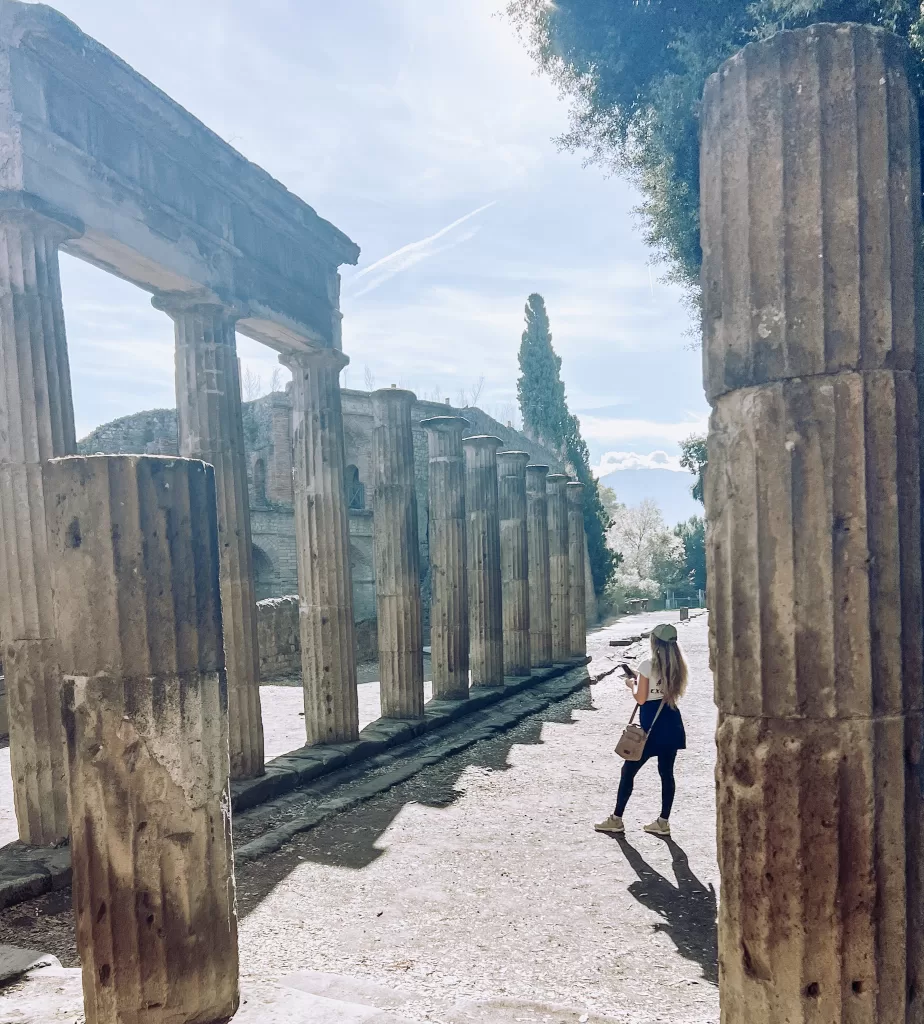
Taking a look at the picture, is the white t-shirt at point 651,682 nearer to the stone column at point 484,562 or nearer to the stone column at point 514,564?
the stone column at point 484,562

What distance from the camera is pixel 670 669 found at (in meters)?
5.90

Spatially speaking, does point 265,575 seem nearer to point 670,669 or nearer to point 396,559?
point 396,559

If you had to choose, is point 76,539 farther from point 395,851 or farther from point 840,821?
point 395,851

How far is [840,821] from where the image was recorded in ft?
8.10

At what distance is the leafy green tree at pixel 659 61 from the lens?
23.5ft

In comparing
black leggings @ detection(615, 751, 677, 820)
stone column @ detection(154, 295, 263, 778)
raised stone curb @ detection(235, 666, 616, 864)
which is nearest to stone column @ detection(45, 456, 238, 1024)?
raised stone curb @ detection(235, 666, 616, 864)

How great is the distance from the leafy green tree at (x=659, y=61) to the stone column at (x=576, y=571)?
306 inches

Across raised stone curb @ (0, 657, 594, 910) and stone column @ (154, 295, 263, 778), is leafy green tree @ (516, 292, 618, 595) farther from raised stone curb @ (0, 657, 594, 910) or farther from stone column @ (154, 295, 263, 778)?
stone column @ (154, 295, 263, 778)

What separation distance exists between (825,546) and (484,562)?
33.9 feet

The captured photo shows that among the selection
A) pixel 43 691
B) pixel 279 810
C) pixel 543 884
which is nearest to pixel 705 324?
pixel 543 884

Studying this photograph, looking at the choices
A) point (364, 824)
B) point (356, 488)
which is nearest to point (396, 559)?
point (364, 824)

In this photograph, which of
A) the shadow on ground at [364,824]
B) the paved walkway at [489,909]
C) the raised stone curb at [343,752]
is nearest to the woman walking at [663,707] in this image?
the paved walkway at [489,909]

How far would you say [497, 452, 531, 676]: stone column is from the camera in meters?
13.8

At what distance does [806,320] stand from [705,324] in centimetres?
36
